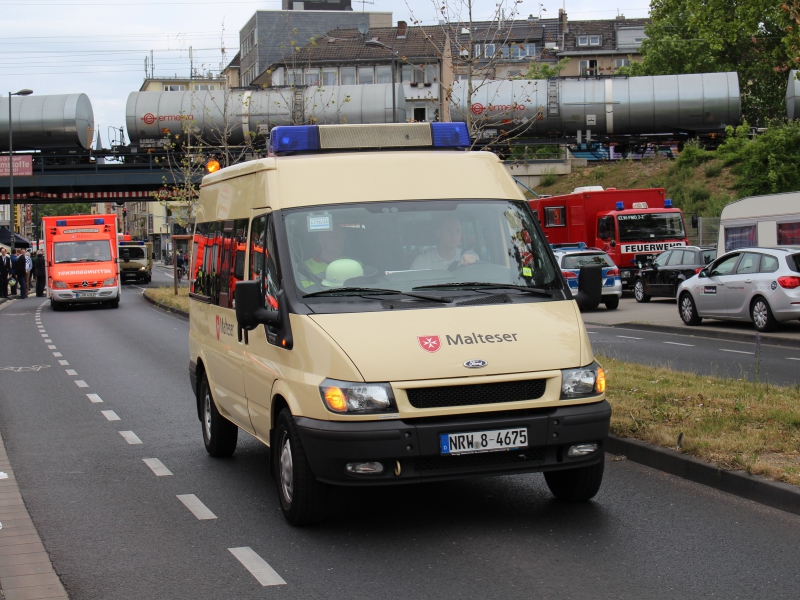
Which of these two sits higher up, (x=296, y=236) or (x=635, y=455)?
(x=296, y=236)

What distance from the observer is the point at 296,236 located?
6.91 meters

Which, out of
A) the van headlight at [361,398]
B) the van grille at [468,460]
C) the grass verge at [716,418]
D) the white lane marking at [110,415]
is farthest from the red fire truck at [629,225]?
the van headlight at [361,398]

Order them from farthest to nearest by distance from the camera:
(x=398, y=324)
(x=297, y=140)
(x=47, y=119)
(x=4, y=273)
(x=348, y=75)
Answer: (x=348, y=75)
(x=47, y=119)
(x=4, y=273)
(x=297, y=140)
(x=398, y=324)

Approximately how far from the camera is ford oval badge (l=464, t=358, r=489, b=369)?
6.02 metres

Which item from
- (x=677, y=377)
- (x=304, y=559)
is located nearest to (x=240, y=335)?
(x=304, y=559)

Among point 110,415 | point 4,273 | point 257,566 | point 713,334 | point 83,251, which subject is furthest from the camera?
point 4,273

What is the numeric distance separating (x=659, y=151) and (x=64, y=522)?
45.4 metres

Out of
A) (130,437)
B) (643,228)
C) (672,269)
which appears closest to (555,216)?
(643,228)

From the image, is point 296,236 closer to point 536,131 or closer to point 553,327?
point 553,327

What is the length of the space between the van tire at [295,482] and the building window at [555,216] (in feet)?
106

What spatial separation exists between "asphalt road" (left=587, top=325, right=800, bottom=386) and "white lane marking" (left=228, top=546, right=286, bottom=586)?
24.9 feet

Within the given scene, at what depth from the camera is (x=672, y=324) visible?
909 inches

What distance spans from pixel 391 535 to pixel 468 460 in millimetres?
666

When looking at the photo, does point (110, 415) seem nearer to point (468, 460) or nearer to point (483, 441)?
point (468, 460)
